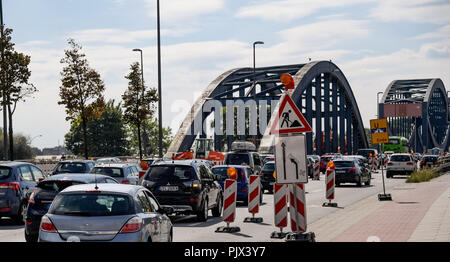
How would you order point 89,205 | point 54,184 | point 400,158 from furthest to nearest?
point 400,158, point 54,184, point 89,205

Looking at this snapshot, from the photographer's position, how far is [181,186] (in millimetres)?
19562

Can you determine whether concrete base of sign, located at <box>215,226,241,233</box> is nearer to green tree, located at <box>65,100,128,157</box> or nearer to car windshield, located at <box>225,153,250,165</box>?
car windshield, located at <box>225,153,250,165</box>

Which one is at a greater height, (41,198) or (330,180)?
(41,198)

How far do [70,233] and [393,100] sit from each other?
451 ft

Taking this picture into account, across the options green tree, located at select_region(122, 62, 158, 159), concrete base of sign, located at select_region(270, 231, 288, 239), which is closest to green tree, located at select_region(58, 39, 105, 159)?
green tree, located at select_region(122, 62, 158, 159)

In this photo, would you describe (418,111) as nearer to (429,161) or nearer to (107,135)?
(107,135)

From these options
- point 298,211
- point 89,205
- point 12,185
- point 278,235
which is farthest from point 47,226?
point 12,185

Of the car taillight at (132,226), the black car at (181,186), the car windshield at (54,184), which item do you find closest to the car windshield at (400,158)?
the black car at (181,186)

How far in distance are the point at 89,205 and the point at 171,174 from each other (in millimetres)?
9480

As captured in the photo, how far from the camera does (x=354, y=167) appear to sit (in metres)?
39.4

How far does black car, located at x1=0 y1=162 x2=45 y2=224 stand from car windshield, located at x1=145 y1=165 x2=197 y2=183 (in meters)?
3.00

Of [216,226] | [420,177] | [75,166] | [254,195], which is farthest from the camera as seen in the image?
A: [420,177]

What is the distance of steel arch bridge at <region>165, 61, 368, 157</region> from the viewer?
7373 centimetres
